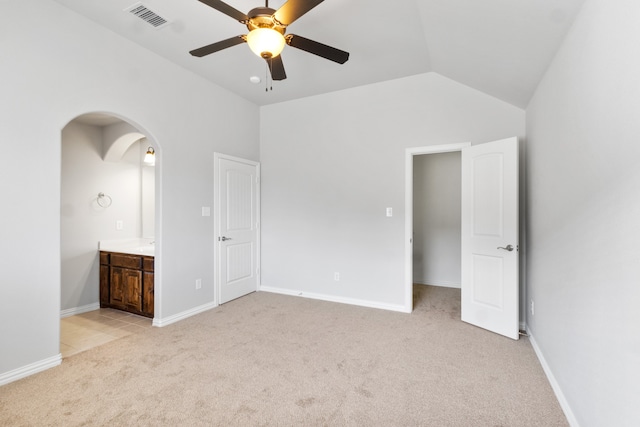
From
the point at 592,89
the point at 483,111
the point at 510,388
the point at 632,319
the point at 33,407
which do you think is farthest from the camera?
the point at 483,111

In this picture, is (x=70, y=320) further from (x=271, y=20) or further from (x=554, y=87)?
(x=554, y=87)

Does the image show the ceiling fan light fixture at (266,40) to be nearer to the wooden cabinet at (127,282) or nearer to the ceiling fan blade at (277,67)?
the ceiling fan blade at (277,67)

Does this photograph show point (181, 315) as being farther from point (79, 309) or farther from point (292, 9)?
point (292, 9)

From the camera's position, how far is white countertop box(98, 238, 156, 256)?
3.76 meters

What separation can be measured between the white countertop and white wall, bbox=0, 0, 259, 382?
511mm

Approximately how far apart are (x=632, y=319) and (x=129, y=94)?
13.3 ft

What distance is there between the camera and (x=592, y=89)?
5.29 feet

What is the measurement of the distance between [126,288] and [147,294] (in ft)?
1.50

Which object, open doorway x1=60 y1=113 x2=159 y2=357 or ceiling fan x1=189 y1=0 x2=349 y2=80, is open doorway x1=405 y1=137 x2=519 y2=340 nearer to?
ceiling fan x1=189 y1=0 x2=349 y2=80

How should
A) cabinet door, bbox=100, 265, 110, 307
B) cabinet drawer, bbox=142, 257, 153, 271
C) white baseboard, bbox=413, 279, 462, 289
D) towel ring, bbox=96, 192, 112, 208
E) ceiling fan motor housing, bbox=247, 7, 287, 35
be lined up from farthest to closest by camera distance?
white baseboard, bbox=413, 279, 462, 289 → towel ring, bbox=96, 192, 112, 208 → cabinet door, bbox=100, 265, 110, 307 → cabinet drawer, bbox=142, 257, 153, 271 → ceiling fan motor housing, bbox=247, 7, 287, 35

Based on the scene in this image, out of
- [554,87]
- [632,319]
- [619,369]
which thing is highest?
[554,87]

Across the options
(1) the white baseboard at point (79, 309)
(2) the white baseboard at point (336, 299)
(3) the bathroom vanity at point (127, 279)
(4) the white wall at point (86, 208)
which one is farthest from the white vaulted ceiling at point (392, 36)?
(1) the white baseboard at point (79, 309)

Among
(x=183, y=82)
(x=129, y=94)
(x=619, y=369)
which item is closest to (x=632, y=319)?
(x=619, y=369)

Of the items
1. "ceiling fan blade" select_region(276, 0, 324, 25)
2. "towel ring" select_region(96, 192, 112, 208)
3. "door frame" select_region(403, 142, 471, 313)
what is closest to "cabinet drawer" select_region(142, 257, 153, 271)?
"towel ring" select_region(96, 192, 112, 208)
